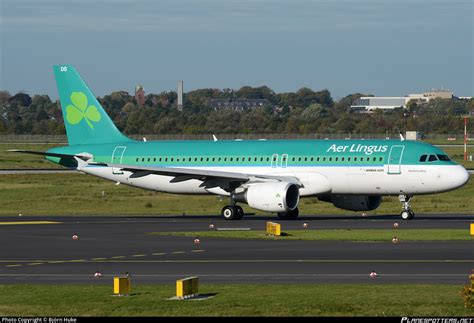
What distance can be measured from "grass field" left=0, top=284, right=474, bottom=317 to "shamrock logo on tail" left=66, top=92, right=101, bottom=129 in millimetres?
34612

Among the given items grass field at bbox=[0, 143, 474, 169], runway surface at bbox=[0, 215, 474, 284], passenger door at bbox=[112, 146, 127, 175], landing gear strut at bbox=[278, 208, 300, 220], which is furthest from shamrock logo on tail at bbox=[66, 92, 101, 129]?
grass field at bbox=[0, 143, 474, 169]

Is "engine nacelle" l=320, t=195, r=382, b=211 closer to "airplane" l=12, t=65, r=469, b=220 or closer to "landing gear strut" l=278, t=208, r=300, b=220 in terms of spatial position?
"airplane" l=12, t=65, r=469, b=220

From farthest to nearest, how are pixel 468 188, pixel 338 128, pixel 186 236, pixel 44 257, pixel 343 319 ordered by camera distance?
pixel 338 128, pixel 468 188, pixel 186 236, pixel 44 257, pixel 343 319

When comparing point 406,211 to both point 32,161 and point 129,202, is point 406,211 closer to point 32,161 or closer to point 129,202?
point 129,202

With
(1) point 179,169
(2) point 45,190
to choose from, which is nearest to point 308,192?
(1) point 179,169

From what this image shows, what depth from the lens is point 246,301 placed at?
26.4m

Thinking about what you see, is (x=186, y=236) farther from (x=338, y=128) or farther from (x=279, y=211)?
(x=338, y=128)

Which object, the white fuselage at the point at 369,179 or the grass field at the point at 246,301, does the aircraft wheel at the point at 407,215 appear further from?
the grass field at the point at 246,301

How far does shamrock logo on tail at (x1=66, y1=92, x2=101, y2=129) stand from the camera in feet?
209

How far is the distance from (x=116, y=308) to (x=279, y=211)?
29.5 metres

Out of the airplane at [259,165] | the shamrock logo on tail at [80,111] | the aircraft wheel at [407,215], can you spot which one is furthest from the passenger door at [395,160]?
the shamrock logo on tail at [80,111]

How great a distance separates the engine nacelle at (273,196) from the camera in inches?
2133

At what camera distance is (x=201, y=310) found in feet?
82.1

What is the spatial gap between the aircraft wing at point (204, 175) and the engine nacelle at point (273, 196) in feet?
3.68
